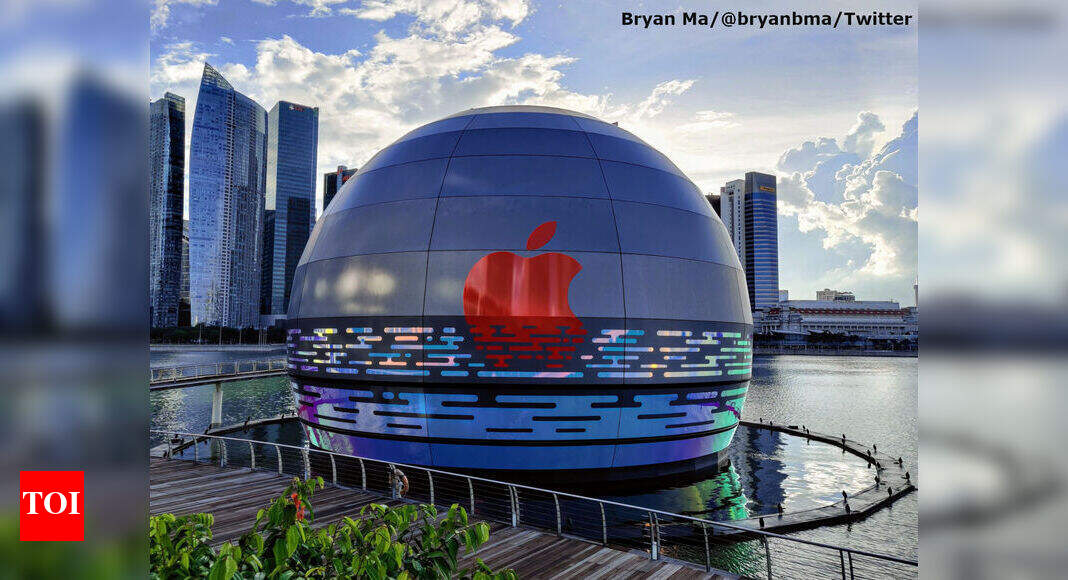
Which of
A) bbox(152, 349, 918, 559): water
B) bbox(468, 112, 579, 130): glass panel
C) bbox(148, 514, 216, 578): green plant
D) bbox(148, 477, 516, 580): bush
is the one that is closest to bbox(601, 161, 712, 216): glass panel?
bbox(468, 112, 579, 130): glass panel

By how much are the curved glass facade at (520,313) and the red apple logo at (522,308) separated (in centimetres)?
4

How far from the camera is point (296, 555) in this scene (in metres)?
3.90

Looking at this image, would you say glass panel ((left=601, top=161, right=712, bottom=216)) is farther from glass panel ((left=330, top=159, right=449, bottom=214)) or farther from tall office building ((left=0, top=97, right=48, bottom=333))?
tall office building ((left=0, top=97, right=48, bottom=333))

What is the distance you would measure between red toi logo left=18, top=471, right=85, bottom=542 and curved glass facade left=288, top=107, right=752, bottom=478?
1211 centimetres

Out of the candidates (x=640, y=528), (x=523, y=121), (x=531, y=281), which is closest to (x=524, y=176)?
(x=523, y=121)

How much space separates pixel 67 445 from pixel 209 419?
3281 centimetres

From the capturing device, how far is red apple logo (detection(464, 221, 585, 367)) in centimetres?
1397

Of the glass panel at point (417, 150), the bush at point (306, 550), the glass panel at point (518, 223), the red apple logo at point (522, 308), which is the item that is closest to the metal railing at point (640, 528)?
the red apple logo at point (522, 308)

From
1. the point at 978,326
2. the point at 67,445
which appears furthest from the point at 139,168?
the point at 978,326

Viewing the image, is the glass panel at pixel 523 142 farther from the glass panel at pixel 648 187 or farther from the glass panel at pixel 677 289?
the glass panel at pixel 677 289

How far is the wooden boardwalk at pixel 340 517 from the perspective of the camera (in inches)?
321

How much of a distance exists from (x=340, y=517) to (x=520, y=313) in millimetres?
5994

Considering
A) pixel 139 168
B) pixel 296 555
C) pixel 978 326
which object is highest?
pixel 139 168

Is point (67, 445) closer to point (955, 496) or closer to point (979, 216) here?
point (955, 496)
